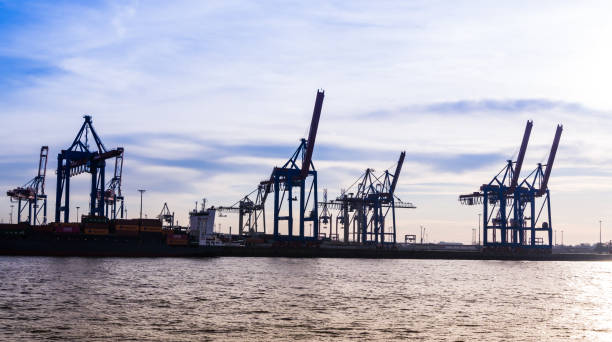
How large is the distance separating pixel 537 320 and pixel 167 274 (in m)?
38.7

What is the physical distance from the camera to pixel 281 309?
36.6 m

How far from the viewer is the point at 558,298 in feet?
161

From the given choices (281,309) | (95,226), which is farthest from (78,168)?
(281,309)

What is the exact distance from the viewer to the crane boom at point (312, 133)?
385ft

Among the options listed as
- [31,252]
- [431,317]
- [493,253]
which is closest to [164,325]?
[431,317]

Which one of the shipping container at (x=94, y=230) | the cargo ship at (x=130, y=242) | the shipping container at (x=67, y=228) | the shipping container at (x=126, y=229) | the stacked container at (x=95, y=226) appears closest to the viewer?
the cargo ship at (x=130, y=242)

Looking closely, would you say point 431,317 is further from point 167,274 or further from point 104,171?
point 104,171

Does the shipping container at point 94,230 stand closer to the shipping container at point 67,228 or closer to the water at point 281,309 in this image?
the shipping container at point 67,228

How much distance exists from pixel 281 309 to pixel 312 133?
84.3m

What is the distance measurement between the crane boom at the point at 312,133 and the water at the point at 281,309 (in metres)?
61.6

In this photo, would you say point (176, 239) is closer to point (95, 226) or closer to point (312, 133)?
point (95, 226)

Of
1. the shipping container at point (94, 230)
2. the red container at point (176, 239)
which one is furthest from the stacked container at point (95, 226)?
the red container at point (176, 239)

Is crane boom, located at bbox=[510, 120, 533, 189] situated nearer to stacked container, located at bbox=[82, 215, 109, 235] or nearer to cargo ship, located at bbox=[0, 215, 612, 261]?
cargo ship, located at bbox=[0, 215, 612, 261]

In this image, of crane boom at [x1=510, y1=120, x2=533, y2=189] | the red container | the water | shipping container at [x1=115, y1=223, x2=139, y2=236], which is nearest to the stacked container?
shipping container at [x1=115, y1=223, x2=139, y2=236]
